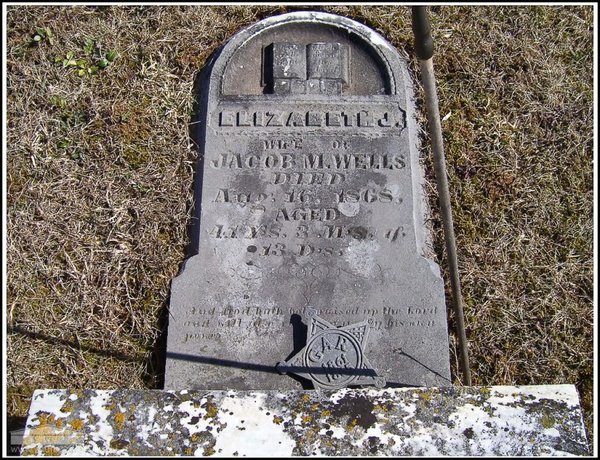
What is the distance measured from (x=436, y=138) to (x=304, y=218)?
56.3 inches

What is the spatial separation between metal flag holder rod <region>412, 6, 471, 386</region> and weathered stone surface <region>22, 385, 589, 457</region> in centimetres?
88

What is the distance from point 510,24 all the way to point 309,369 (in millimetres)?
2951

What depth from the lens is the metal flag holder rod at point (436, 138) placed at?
2154 mm

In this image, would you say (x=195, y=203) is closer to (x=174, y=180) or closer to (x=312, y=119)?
(x=174, y=180)

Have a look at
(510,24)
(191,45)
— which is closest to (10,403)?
(191,45)

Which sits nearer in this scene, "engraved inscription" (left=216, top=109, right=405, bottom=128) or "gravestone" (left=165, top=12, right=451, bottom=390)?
"gravestone" (left=165, top=12, right=451, bottom=390)

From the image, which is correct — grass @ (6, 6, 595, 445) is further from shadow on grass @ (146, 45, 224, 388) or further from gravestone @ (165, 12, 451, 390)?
gravestone @ (165, 12, 451, 390)

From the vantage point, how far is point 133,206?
420 centimetres

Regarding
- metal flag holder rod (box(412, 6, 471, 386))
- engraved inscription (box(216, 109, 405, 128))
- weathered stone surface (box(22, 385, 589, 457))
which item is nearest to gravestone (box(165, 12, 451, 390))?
engraved inscription (box(216, 109, 405, 128))

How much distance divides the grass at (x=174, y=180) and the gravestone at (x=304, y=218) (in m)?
0.31

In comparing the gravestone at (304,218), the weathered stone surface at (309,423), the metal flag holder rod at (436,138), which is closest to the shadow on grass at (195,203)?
the gravestone at (304,218)

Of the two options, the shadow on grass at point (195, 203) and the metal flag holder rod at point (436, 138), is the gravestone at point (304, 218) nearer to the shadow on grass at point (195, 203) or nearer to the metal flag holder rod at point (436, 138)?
the shadow on grass at point (195, 203)

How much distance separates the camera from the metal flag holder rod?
2154 millimetres

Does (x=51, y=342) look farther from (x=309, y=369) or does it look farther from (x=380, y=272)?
(x=380, y=272)
